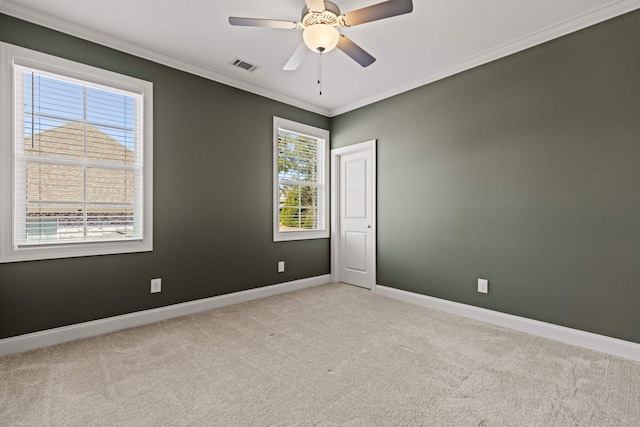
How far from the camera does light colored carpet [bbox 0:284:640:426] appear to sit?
5.55 ft

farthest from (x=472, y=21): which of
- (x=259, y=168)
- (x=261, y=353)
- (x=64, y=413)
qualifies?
(x=64, y=413)

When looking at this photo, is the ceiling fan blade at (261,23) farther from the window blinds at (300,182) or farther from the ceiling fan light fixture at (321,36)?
the window blinds at (300,182)

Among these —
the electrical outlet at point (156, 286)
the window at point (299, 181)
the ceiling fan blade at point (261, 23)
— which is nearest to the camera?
the ceiling fan blade at point (261, 23)

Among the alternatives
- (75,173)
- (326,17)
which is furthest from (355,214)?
(75,173)

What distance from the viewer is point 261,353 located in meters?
2.43

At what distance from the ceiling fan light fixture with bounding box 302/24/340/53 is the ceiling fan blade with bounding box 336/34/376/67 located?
0.12 m

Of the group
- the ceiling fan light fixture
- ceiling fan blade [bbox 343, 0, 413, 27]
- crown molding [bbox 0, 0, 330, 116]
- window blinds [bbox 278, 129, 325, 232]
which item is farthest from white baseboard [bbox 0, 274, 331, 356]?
ceiling fan blade [bbox 343, 0, 413, 27]

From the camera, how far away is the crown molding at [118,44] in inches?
95.4

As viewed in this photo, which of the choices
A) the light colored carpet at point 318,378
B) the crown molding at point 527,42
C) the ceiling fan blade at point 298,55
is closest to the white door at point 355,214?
the crown molding at point 527,42

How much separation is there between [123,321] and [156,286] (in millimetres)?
403

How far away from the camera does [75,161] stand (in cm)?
270

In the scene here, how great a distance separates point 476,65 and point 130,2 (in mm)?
3182

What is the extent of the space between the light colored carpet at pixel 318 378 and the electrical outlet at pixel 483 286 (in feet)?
1.24

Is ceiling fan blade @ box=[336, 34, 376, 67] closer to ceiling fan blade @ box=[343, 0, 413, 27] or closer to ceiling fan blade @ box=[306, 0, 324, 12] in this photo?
ceiling fan blade @ box=[343, 0, 413, 27]
